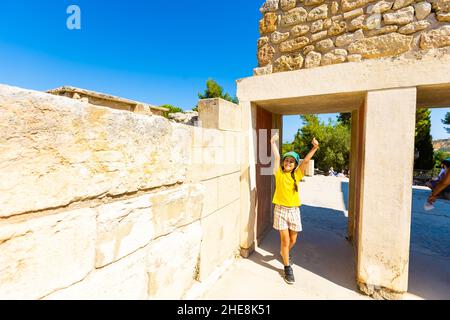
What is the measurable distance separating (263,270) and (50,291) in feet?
7.60

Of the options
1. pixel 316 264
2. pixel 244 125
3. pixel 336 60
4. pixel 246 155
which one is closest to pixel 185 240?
pixel 246 155

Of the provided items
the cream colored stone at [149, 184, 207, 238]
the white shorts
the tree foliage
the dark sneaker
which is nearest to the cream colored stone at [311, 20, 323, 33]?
the white shorts

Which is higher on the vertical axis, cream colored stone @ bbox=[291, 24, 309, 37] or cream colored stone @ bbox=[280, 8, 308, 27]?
cream colored stone @ bbox=[280, 8, 308, 27]

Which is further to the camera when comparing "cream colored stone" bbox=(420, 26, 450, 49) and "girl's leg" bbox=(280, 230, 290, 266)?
"girl's leg" bbox=(280, 230, 290, 266)

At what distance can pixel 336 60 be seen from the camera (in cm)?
245

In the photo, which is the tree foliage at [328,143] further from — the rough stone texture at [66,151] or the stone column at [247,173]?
the rough stone texture at [66,151]

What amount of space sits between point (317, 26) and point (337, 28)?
0.75 ft

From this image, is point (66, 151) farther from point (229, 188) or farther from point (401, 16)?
point (401, 16)

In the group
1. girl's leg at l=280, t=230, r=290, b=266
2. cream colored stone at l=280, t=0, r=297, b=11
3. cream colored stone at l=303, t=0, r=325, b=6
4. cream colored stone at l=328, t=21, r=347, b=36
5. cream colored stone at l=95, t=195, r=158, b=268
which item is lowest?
girl's leg at l=280, t=230, r=290, b=266

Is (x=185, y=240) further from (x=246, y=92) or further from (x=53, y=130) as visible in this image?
(x=246, y=92)

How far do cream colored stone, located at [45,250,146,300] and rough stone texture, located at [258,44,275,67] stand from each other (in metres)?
2.65

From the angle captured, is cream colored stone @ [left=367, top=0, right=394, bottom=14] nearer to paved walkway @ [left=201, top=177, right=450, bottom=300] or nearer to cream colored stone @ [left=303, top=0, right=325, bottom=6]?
cream colored stone @ [left=303, top=0, right=325, bottom=6]

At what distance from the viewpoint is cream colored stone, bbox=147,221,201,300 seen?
1.66 metres

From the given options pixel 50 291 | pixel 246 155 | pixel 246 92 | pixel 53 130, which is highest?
pixel 246 92
